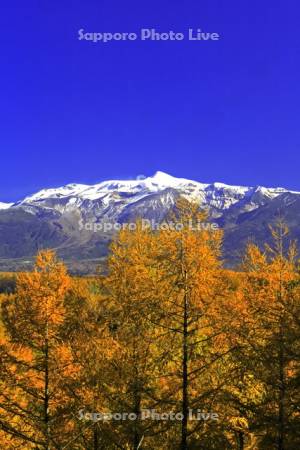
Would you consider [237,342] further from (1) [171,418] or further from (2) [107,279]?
(2) [107,279]

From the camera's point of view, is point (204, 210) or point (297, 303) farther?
point (297, 303)

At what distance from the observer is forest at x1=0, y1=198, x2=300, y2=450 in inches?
723

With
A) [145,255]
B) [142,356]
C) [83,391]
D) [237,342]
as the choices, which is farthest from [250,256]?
[83,391]

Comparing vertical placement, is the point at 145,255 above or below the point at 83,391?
above

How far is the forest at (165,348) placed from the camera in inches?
723

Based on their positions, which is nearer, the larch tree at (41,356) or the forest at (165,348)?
the forest at (165,348)

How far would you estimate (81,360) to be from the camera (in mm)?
22469

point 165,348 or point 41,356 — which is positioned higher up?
point 165,348

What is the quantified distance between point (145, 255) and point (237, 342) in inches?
290

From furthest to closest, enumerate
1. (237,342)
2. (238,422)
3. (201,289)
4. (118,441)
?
(238,422) < (118,441) < (237,342) < (201,289)

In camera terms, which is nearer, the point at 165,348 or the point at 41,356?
the point at 165,348

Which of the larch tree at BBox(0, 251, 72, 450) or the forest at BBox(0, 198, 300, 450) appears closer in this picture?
the forest at BBox(0, 198, 300, 450)

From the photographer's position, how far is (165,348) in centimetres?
1928

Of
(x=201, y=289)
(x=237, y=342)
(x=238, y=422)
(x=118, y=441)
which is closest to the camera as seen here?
(x=201, y=289)
